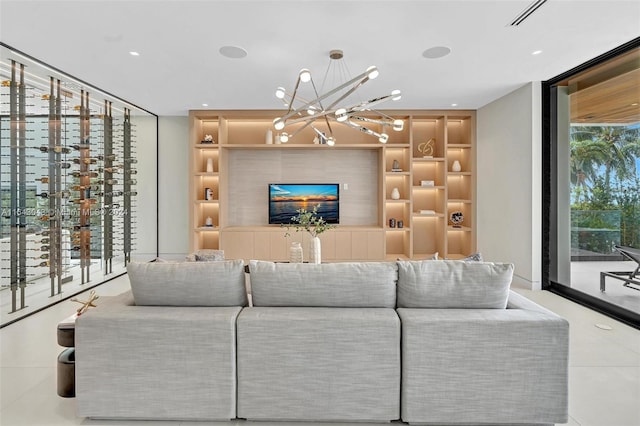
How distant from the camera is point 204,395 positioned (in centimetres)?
192

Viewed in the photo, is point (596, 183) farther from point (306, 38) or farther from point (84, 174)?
point (84, 174)

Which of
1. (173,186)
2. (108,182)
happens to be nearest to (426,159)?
(173,186)

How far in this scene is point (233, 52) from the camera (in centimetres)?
378

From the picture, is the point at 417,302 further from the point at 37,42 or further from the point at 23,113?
the point at 23,113

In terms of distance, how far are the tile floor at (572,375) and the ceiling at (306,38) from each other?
8.96ft

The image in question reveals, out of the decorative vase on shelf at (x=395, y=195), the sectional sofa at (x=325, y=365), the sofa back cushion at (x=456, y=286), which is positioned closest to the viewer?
the sectional sofa at (x=325, y=365)

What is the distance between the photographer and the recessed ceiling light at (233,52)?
3682mm

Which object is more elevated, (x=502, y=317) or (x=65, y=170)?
(x=65, y=170)

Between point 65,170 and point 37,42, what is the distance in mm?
1618

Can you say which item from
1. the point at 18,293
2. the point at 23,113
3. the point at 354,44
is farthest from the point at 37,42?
the point at 354,44

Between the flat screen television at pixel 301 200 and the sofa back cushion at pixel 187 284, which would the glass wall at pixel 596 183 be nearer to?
the flat screen television at pixel 301 200

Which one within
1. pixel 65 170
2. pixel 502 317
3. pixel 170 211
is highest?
pixel 65 170

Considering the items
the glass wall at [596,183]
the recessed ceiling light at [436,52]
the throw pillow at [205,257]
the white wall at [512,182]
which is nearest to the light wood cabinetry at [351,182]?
the white wall at [512,182]

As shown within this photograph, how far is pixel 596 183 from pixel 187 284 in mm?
4544
